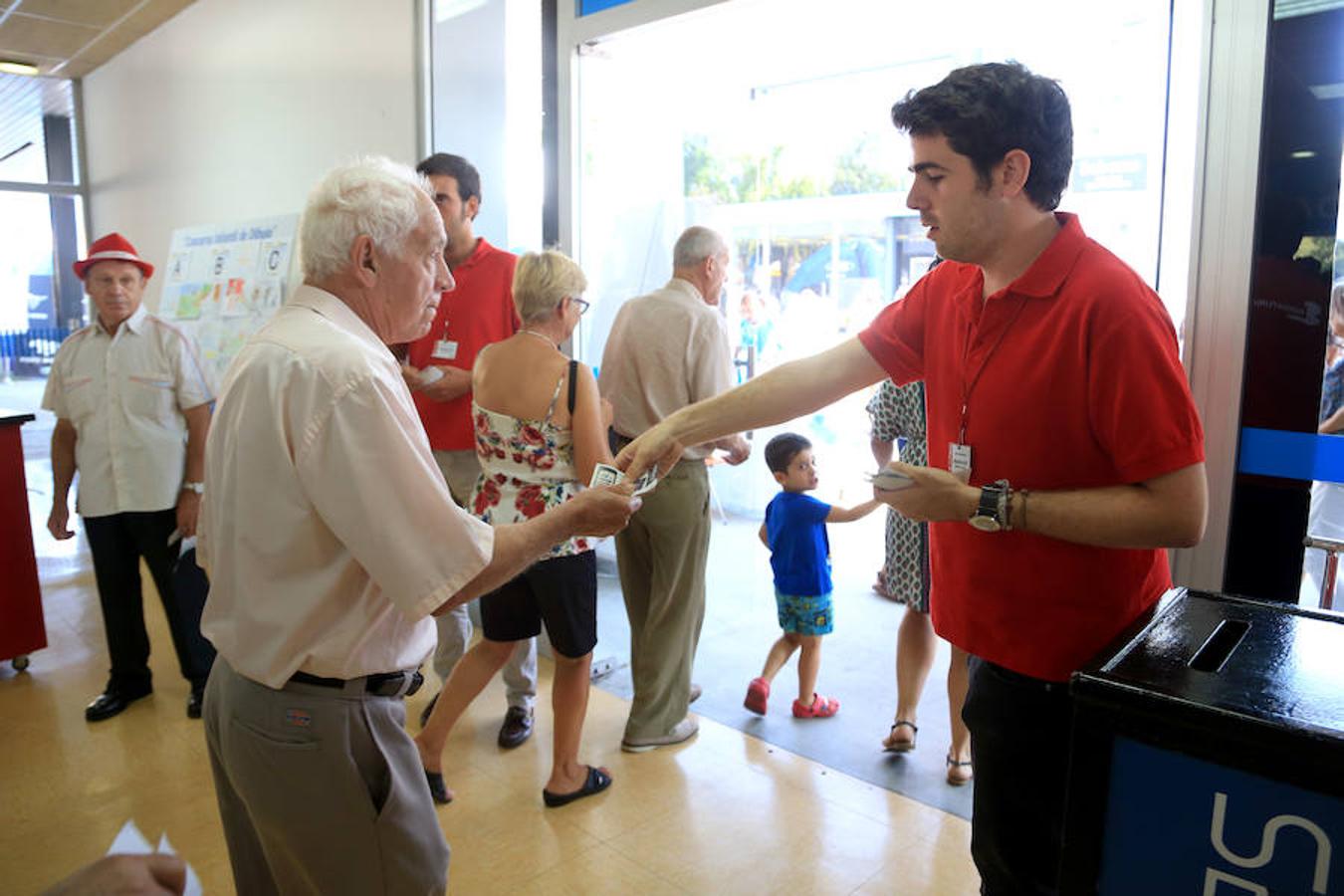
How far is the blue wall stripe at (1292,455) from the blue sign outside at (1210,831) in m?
1.32

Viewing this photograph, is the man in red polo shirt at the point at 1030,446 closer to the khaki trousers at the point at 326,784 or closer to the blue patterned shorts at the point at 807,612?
the khaki trousers at the point at 326,784

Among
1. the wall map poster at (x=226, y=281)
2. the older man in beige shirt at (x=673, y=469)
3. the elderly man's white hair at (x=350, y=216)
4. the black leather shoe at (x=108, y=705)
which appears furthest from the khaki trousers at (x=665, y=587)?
the wall map poster at (x=226, y=281)

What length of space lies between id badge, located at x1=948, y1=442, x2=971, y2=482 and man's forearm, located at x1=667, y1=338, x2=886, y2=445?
0.98 ft

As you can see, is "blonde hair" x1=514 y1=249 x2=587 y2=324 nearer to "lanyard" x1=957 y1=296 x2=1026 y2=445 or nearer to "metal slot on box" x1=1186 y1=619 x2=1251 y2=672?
"lanyard" x1=957 y1=296 x2=1026 y2=445

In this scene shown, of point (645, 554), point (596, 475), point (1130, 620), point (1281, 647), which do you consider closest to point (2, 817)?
point (645, 554)

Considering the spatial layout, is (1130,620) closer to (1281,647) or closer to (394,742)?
(1281,647)

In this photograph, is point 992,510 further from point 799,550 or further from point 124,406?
point 124,406

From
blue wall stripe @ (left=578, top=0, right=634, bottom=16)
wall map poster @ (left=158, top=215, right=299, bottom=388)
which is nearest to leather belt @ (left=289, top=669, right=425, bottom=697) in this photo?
blue wall stripe @ (left=578, top=0, right=634, bottom=16)

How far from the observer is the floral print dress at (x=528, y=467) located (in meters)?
2.53

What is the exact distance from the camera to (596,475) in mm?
1896

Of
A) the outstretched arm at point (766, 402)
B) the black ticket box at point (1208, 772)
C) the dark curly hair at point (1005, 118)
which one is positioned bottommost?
the black ticket box at point (1208, 772)

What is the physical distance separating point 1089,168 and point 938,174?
10.9 feet

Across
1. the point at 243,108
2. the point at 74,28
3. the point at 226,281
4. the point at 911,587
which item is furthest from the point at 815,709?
the point at 74,28

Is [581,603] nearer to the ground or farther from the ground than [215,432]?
nearer to the ground
